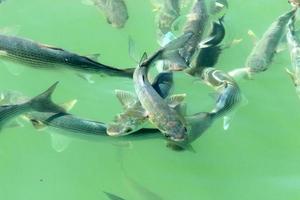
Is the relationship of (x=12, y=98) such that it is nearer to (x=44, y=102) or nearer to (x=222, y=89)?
(x=44, y=102)

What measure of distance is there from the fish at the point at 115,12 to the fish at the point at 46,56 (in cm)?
108

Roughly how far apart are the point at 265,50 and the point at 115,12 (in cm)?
139

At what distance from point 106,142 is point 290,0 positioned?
2.34 metres

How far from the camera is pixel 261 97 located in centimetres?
515

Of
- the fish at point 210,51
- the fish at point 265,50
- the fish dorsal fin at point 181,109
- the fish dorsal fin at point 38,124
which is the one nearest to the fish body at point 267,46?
the fish at point 265,50

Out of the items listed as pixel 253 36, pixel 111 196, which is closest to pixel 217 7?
pixel 253 36

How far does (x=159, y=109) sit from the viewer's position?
13.8 feet

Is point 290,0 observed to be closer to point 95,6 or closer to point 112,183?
point 95,6

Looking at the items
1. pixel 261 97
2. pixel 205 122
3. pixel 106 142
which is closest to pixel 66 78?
pixel 106 142

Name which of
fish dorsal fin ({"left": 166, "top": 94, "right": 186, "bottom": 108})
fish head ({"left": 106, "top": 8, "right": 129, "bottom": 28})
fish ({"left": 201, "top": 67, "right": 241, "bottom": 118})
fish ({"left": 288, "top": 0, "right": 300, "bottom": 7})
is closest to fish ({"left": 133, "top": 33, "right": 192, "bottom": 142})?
fish dorsal fin ({"left": 166, "top": 94, "right": 186, "bottom": 108})

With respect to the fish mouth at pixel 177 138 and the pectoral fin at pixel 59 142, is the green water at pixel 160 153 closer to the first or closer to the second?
the pectoral fin at pixel 59 142

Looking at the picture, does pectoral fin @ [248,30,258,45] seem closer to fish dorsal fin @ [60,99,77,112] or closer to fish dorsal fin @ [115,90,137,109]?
fish dorsal fin @ [115,90,137,109]

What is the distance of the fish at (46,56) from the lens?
450cm

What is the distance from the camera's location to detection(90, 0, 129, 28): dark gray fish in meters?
5.53
